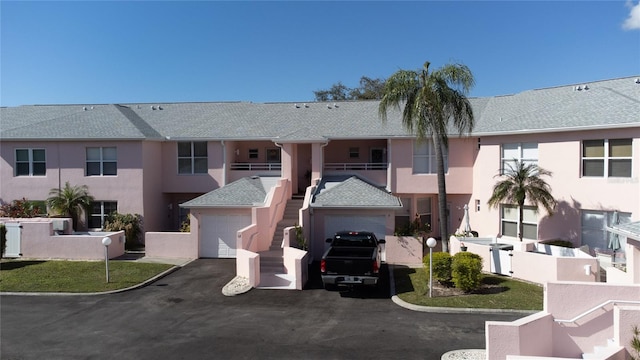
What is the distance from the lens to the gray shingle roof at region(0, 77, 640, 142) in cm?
1808

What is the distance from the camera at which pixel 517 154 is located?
19734 mm

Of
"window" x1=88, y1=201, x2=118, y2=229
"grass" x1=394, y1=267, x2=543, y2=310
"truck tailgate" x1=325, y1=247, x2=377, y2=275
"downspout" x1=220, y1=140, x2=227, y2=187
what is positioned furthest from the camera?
"downspout" x1=220, y1=140, x2=227, y2=187

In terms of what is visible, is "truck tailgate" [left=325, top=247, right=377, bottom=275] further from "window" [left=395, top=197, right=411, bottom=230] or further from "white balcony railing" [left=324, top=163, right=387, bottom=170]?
"white balcony railing" [left=324, top=163, right=387, bottom=170]

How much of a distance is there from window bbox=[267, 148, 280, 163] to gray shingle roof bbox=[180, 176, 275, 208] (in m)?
3.63

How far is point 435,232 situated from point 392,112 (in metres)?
7.26

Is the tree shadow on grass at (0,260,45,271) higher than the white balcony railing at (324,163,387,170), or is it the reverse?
the white balcony railing at (324,163,387,170)

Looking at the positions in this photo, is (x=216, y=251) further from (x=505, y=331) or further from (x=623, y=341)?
(x=623, y=341)

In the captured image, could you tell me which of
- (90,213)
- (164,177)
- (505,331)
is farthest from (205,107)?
(505,331)

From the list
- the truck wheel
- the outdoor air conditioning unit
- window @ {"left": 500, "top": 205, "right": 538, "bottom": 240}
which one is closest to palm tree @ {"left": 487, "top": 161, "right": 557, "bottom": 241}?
window @ {"left": 500, "top": 205, "right": 538, "bottom": 240}

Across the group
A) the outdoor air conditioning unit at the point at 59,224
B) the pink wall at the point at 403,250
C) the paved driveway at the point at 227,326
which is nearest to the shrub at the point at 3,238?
the outdoor air conditioning unit at the point at 59,224

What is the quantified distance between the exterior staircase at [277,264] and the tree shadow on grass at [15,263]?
10.3 metres

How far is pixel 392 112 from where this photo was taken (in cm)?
2434

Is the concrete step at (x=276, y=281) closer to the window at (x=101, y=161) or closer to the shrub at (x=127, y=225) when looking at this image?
the shrub at (x=127, y=225)

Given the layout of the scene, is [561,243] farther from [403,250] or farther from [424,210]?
[424,210]
